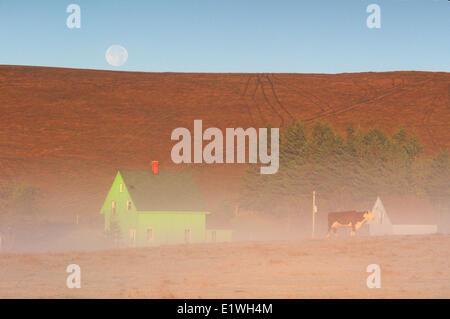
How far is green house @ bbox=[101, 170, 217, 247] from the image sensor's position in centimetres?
6250

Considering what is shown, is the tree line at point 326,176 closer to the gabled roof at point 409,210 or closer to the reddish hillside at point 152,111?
the gabled roof at point 409,210

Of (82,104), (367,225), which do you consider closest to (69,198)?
(367,225)

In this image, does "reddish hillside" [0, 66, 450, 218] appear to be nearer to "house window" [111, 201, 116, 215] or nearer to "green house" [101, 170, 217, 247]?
"house window" [111, 201, 116, 215]

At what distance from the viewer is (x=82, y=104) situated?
155 meters

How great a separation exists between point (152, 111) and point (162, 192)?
89.8m

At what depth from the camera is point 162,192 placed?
6669cm

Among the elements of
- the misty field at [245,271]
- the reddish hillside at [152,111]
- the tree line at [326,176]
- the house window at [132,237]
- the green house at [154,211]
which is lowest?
the misty field at [245,271]

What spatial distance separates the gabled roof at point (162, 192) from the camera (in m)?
64.2

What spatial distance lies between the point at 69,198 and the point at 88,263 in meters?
68.6

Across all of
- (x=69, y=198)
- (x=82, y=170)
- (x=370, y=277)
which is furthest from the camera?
(x=82, y=170)

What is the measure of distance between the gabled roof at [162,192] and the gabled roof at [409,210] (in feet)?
60.8

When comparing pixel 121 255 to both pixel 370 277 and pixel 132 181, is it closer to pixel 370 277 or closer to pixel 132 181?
pixel 370 277

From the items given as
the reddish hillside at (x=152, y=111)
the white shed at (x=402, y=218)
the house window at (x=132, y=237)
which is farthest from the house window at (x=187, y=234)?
the reddish hillside at (x=152, y=111)
